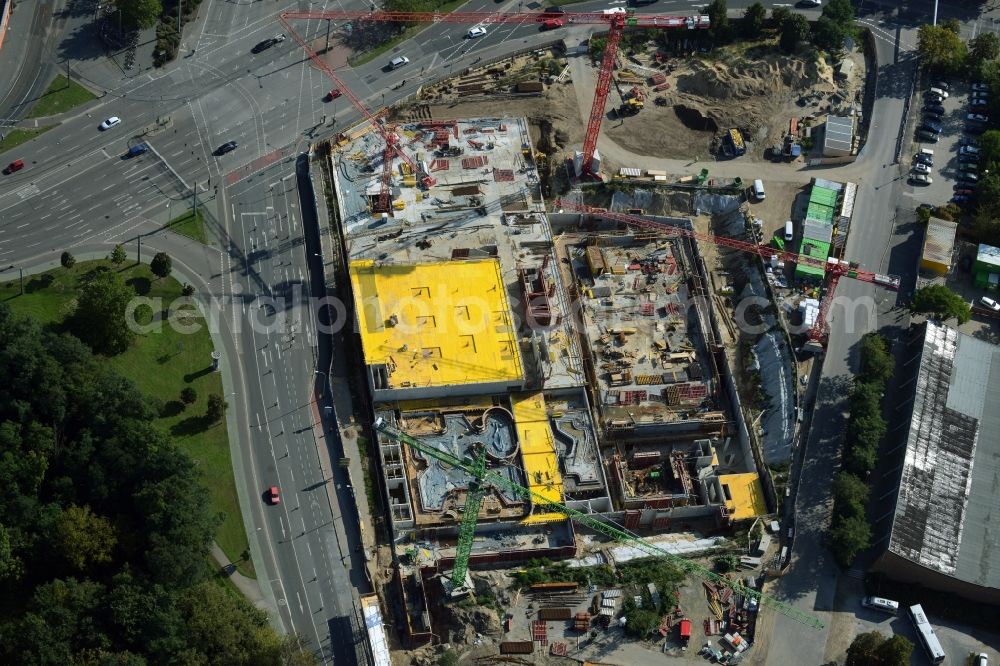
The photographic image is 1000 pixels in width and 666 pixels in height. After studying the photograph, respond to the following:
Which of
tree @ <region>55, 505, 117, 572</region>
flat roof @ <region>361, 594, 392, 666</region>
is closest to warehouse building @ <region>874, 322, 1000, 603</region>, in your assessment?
flat roof @ <region>361, 594, 392, 666</region>

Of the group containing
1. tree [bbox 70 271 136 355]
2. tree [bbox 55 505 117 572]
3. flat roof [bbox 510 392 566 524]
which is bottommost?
A: flat roof [bbox 510 392 566 524]

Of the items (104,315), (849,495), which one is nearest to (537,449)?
(849,495)

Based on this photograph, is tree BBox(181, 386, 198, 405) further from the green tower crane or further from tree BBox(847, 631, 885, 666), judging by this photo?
tree BBox(847, 631, 885, 666)

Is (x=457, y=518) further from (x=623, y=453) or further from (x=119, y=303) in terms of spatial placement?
(x=119, y=303)

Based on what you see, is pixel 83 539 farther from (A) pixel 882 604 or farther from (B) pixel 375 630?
(A) pixel 882 604

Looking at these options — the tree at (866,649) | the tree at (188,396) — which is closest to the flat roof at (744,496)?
the tree at (866,649)

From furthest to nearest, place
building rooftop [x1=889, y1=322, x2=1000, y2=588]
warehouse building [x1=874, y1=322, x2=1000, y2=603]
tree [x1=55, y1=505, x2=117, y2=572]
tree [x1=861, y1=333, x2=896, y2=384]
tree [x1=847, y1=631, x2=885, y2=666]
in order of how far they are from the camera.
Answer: tree [x1=861, y1=333, x2=896, y2=384]
building rooftop [x1=889, y1=322, x2=1000, y2=588]
warehouse building [x1=874, y1=322, x2=1000, y2=603]
tree [x1=847, y1=631, x2=885, y2=666]
tree [x1=55, y1=505, x2=117, y2=572]
